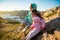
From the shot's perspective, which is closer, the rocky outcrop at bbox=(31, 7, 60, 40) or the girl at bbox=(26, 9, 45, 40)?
the rocky outcrop at bbox=(31, 7, 60, 40)

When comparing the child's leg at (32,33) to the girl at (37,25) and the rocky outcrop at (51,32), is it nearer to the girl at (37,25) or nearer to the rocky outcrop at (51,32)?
the girl at (37,25)

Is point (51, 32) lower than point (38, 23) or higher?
lower

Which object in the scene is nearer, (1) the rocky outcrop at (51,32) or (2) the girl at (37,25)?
(1) the rocky outcrop at (51,32)

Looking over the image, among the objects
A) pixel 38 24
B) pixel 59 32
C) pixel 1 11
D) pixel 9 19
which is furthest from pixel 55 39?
pixel 1 11

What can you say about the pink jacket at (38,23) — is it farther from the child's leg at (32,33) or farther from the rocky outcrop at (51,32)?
the rocky outcrop at (51,32)

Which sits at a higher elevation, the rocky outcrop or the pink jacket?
the pink jacket

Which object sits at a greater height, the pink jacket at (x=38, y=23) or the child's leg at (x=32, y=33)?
the pink jacket at (x=38, y=23)

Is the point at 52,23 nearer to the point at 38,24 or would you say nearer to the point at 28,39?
the point at 38,24

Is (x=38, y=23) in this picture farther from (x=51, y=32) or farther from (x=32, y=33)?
(x=51, y=32)

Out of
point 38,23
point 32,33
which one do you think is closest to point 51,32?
point 38,23

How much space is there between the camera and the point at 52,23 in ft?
18.8

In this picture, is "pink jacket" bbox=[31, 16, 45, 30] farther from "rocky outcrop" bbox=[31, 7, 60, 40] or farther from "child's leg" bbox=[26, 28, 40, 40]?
"rocky outcrop" bbox=[31, 7, 60, 40]

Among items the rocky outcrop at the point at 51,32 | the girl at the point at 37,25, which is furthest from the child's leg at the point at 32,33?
the rocky outcrop at the point at 51,32

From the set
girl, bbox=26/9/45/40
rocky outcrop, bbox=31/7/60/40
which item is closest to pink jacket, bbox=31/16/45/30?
girl, bbox=26/9/45/40
